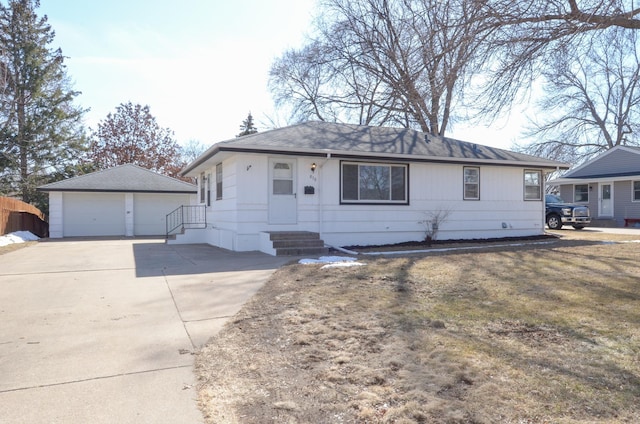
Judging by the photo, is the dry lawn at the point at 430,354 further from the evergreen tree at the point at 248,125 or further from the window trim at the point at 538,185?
the evergreen tree at the point at 248,125

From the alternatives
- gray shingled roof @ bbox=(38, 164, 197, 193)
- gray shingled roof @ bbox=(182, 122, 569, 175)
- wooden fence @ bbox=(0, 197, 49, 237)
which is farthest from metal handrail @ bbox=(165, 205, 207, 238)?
wooden fence @ bbox=(0, 197, 49, 237)

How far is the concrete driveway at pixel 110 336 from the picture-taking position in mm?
2725

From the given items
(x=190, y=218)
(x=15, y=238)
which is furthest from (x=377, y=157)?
(x=15, y=238)

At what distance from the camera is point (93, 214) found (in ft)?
66.1

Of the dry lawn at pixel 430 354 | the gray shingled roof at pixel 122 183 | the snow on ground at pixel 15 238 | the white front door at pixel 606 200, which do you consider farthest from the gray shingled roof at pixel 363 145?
the white front door at pixel 606 200

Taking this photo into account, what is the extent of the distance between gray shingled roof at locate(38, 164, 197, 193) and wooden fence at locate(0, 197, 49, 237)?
142 cm

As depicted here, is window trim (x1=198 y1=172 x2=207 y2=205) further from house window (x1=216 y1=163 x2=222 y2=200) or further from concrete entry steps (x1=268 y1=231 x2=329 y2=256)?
concrete entry steps (x1=268 y1=231 x2=329 y2=256)

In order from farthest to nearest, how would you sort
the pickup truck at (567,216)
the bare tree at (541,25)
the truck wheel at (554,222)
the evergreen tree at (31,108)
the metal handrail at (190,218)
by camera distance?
the evergreen tree at (31,108), the truck wheel at (554,222), the pickup truck at (567,216), the metal handrail at (190,218), the bare tree at (541,25)

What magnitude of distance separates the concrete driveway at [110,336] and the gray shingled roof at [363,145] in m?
3.83

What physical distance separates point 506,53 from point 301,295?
240 inches

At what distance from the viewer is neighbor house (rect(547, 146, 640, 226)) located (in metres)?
23.5

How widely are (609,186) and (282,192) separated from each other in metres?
23.0

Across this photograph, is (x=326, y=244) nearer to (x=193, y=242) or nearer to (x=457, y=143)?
(x=193, y=242)

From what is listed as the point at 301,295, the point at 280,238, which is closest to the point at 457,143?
the point at 280,238
